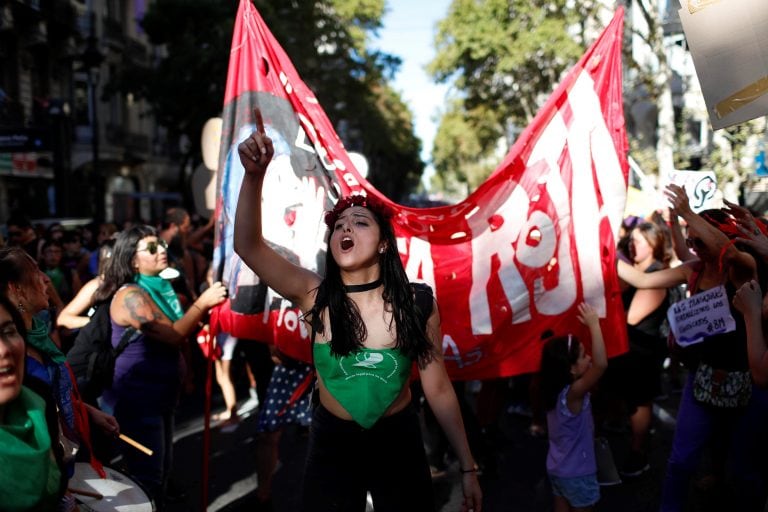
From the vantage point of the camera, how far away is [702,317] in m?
4.00

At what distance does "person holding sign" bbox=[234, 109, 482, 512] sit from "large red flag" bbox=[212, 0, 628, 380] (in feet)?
3.72

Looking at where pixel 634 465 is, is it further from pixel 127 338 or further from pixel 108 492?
pixel 108 492

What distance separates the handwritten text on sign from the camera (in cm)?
386

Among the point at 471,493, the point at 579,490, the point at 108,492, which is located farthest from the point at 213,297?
the point at 579,490

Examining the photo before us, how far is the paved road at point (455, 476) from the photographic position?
500cm

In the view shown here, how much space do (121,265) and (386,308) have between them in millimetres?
1924

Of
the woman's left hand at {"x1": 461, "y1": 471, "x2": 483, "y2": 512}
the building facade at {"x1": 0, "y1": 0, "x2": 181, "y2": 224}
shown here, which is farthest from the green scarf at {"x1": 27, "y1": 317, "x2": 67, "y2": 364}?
the building facade at {"x1": 0, "y1": 0, "x2": 181, "y2": 224}

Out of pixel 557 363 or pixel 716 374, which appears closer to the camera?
pixel 716 374

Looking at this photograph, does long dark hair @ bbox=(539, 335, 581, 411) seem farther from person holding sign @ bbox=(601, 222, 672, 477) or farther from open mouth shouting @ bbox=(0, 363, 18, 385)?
open mouth shouting @ bbox=(0, 363, 18, 385)

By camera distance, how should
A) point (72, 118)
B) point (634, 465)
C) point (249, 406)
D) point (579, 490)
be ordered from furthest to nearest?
point (72, 118), point (249, 406), point (634, 465), point (579, 490)

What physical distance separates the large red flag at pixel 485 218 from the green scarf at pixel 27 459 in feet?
6.63

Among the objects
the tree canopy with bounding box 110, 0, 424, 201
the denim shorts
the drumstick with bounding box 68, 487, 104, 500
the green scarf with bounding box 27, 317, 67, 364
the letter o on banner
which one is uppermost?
the tree canopy with bounding box 110, 0, 424, 201

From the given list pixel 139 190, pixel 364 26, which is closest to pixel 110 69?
pixel 139 190

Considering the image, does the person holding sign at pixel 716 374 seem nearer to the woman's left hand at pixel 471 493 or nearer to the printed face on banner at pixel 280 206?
the woman's left hand at pixel 471 493
